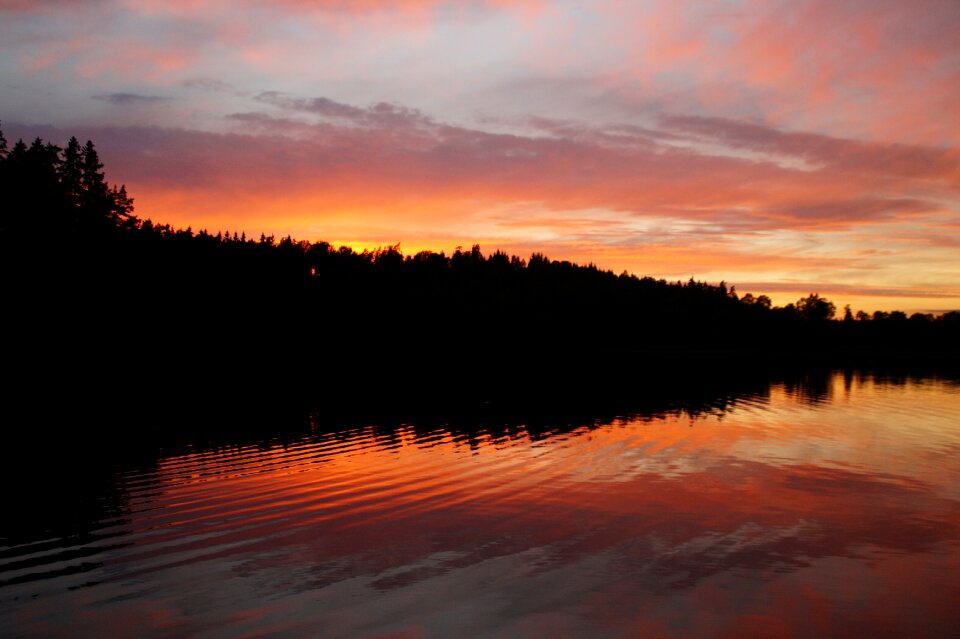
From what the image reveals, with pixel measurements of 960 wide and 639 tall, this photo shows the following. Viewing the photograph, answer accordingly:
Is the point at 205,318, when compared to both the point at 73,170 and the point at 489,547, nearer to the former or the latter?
the point at 73,170

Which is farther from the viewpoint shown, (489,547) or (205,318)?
(205,318)

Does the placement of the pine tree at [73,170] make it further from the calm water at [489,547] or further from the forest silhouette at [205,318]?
the calm water at [489,547]

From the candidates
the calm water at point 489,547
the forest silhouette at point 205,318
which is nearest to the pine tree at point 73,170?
the forest silhouette at point 205,318

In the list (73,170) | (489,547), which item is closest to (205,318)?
(73,170)

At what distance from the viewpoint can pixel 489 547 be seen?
538 inches

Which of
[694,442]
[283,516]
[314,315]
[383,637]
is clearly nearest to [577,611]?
[383,637]

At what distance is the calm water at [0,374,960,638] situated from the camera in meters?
10.2

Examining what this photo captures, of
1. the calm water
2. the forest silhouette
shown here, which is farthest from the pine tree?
the calm water

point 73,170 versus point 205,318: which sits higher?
point 73,170

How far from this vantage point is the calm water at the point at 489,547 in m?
10.2

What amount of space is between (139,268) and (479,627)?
72043 millimetres

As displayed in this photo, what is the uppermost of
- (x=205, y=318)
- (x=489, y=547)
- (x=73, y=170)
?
(x=73, y=170)

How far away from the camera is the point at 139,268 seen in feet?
233

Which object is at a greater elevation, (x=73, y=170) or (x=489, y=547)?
(x=73, y=170)
